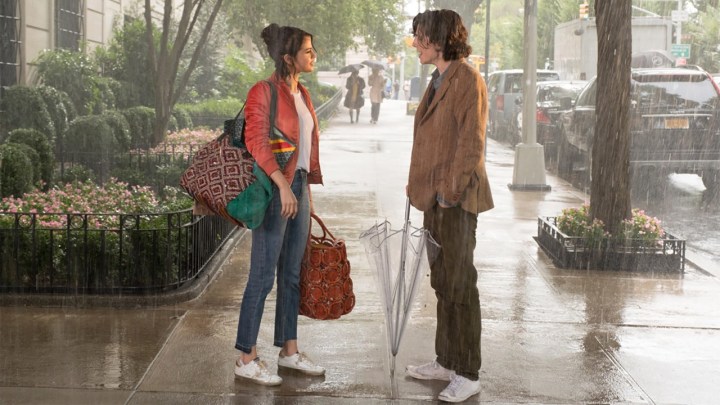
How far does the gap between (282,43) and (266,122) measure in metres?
0.44

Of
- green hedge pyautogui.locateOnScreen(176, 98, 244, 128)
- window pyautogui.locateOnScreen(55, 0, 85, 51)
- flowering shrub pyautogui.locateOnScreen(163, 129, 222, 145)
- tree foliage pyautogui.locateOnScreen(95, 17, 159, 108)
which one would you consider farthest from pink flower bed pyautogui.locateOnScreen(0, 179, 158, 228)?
green hedge pyautogui.locateOnScreen(176, 98, 244, 128)

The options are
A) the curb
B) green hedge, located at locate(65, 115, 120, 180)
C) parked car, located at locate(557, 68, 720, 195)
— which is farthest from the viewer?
parked car, located at locate(557, 68, 720, 195)

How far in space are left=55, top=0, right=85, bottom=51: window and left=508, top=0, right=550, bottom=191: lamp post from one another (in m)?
8.34

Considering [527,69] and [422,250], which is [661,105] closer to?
[527,69]

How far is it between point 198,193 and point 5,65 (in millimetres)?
11960

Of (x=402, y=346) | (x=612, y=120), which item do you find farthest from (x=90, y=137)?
(x=402, y=346)

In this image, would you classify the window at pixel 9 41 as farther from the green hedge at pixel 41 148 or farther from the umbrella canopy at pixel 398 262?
the umbrella canopy at pixel 398 262

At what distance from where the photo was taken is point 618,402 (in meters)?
5.46

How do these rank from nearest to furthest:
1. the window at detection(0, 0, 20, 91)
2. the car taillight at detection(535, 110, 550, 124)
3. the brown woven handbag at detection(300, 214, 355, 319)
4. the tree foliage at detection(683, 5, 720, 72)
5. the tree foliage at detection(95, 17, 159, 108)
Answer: the brown woven handbag at detection(300, 214, 355, 319) < the window at detection(0, 0, 20, 91) < the car taillight at detection(535, 110, 550, 124) < the tree foliage at detection(95, 17, 159, 108) < the tree foliage at detection(683, 5, 720, 72)

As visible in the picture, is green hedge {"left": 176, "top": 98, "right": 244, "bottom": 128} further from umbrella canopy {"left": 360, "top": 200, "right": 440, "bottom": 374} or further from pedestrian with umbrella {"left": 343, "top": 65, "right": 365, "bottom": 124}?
umbrella canopy {"left": 360, "top": 200, "right": 440, "bottom": 374}

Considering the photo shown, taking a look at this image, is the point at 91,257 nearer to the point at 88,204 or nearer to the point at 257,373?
the point at 88,204

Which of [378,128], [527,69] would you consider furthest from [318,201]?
[378,128]

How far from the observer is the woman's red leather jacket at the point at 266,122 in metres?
5.25

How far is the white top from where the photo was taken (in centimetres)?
551
